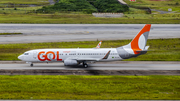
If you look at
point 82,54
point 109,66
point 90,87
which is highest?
point 82,54

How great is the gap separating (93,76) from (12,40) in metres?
37.1

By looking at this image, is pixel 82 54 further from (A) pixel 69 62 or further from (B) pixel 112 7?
(B) pixel 112 7

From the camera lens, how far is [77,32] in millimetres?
80938

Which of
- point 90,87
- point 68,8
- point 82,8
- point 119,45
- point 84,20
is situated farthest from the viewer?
point 82,8

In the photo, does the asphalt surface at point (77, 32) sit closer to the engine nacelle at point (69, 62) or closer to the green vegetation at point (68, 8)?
the engine nacelle at point (69, 62)

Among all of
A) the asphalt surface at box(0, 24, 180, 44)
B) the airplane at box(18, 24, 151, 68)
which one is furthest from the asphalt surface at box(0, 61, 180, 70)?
the asphalt surface at box(0, 24, 180, 44)

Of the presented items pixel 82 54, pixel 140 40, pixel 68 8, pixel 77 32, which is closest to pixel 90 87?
pixel 82 54

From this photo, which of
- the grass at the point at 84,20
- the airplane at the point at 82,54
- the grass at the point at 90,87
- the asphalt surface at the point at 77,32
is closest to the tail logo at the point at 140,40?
the airplane at the point at 82,54

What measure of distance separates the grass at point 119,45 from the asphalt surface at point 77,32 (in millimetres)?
4597

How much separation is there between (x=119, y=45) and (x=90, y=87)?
32.1 meters

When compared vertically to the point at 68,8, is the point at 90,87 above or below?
below

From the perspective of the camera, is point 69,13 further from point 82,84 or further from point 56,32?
point 82,84

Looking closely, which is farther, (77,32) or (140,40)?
(77,32)

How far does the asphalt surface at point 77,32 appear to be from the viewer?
72625 millimetres
